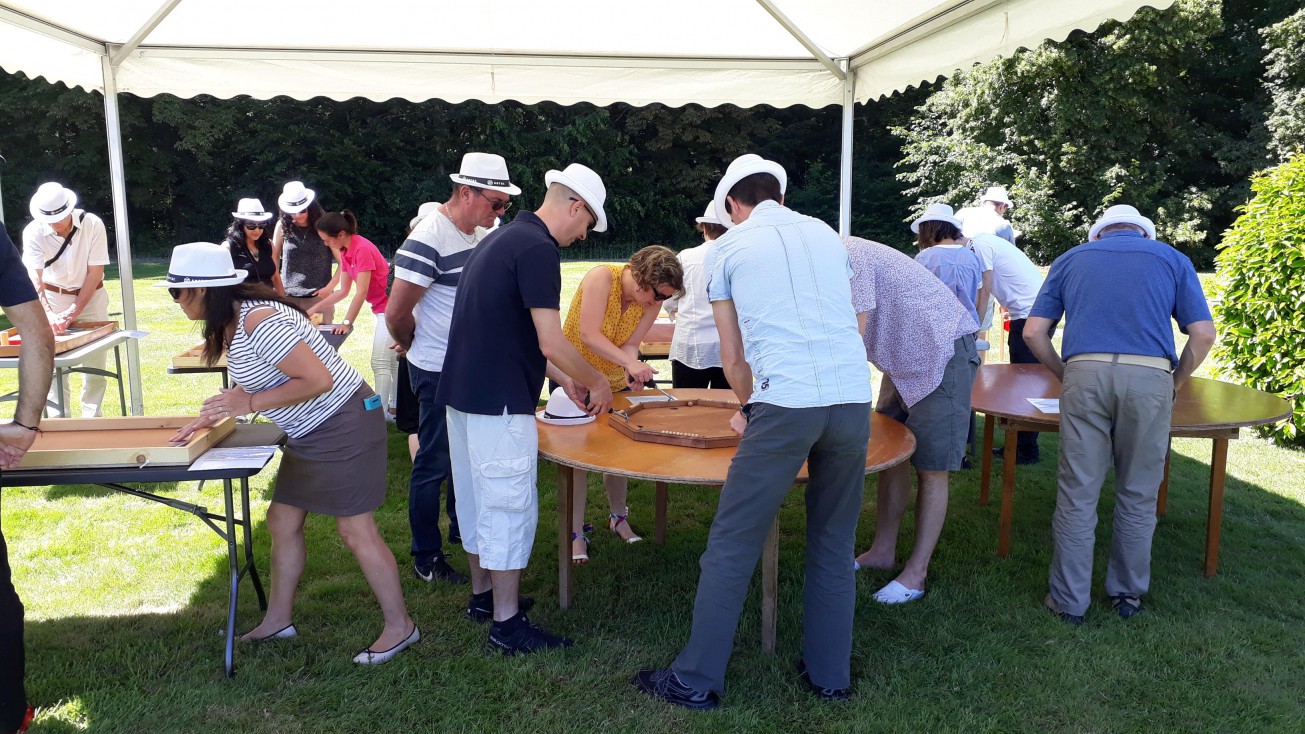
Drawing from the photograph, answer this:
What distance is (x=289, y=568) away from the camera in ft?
10.7

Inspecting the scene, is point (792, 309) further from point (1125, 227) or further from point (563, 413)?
point (1125, 227)

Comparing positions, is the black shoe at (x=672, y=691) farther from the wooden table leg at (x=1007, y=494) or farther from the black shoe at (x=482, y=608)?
the wooden table leg at (x=1007, y=494)

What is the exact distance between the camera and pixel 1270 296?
5.91 m

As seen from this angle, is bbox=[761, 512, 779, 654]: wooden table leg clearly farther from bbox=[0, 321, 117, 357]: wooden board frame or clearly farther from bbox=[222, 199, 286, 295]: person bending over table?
bbox=[222, 199, 286, 295]: person bending over table

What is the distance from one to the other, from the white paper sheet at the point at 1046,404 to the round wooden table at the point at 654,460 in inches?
27.4

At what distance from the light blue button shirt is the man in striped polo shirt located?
1.47 m

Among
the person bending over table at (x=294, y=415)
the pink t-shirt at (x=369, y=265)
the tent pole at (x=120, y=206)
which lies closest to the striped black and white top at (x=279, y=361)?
the person bending over table at (x=294, y=415)

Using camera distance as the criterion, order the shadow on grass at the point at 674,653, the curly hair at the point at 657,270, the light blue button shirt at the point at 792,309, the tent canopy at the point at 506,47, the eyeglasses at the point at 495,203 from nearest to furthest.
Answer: the light blue button shirt at the point at 792,309 → the shadow on grass at the point at 674,653 → the curly hair at the point at 657,270 → the eyeglasses at the point at 495,203 → the tent canopy at the point at 506,47

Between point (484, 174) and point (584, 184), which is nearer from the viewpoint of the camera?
point (584, 184)

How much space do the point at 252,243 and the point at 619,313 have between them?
150 inches

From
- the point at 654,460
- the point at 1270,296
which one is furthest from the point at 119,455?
the point at 1270,296

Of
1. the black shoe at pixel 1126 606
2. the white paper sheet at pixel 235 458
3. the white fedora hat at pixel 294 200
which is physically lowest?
the black shoe at pixel 1126 606

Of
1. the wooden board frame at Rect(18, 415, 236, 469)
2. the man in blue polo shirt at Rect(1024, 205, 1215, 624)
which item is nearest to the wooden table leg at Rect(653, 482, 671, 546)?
the man in blue polo shirt at Rect(1024, 205, 1215, 624)

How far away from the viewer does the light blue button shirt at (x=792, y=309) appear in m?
2.68
